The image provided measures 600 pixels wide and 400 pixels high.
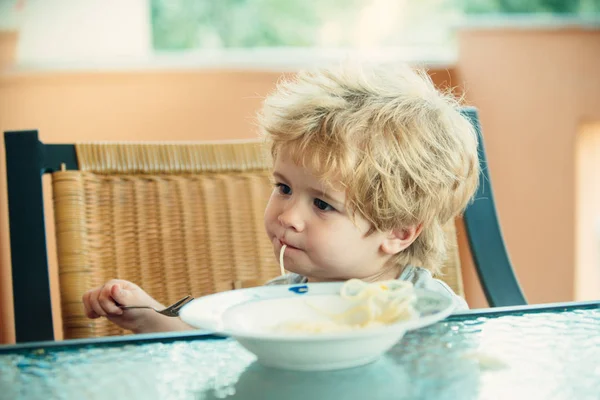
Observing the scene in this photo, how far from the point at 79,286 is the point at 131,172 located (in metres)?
0.23

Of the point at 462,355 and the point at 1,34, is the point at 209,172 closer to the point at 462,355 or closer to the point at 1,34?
the point at 462,355

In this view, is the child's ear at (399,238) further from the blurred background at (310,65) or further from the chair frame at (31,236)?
the blurred background at (310,65)

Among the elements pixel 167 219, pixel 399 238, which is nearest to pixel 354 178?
pixel 399 238

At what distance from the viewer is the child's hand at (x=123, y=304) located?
3.18 ft

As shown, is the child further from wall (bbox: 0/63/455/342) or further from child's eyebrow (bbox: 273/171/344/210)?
wall (bbox: 0/63/455/342)

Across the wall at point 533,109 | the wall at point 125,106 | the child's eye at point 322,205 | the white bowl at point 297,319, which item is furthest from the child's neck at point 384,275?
the wall at point 533,109

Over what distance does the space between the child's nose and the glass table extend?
28 centimetres

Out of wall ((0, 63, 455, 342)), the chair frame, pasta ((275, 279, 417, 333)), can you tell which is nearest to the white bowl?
pasta ((275, 279, 417, 333))

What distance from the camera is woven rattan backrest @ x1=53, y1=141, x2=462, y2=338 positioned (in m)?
1.18

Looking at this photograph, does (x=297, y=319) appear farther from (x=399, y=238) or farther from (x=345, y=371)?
(x=399, y=238)

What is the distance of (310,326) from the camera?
624 mm

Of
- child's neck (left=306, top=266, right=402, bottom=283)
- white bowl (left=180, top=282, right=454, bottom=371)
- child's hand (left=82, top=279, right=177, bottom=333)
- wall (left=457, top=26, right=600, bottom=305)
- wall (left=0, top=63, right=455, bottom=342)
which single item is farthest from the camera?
wall (left=457, top=26, right=600, bottom=305)

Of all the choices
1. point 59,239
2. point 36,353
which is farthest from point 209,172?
point 36,353

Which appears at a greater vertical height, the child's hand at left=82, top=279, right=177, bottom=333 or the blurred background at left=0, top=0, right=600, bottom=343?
the blurred background at left=0, top=0, right=600, bottom=343
